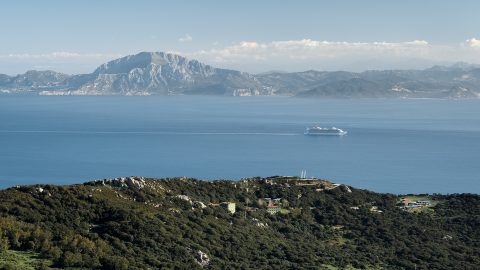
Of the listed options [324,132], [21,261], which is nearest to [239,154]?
[324,132]

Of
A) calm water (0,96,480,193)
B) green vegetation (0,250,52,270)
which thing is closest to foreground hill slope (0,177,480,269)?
green vegetation (0,250,52,270)

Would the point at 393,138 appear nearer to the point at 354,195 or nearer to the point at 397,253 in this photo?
the point at 354,195

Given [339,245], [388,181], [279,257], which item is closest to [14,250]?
[279,257]

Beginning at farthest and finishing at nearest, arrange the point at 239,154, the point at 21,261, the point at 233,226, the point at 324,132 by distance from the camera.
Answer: the point at 324,132 → the point at 239,154 → the point at 233,226 → the point at 21,261

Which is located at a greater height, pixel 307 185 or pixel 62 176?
pixel 307 185

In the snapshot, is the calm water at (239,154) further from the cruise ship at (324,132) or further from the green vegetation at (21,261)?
the green vegetation at (21,261)

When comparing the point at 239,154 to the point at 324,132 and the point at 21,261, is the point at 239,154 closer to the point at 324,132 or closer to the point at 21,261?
the point at 324,132

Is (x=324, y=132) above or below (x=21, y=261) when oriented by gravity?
below

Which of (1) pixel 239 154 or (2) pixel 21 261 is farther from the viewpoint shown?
(1) pixel 239 154
